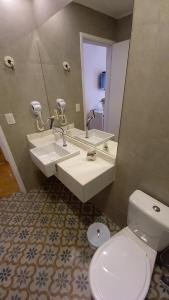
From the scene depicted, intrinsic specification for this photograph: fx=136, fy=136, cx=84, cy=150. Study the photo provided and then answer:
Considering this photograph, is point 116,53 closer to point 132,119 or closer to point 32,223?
point 132,119

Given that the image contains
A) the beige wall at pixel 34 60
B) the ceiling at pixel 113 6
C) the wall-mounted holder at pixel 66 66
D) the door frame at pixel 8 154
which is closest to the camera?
the ceiling at pixel 113 6

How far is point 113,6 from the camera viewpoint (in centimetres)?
88

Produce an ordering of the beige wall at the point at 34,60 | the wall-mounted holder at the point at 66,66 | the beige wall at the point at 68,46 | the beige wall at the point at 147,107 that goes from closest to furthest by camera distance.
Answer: the beige wall at the point at 147,107
the beige wall at the point at 68,46
the beige wall at the point at 34,60
the wall-mounted holder at the point at 66,66

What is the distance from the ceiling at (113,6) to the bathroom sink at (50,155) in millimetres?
1083

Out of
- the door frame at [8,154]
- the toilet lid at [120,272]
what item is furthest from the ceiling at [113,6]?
the toilet lid at [120,272]

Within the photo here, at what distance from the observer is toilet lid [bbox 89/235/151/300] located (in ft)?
2.61

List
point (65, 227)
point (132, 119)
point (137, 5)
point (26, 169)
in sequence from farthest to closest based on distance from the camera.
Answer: point (26, 169) < point (65, 227) < point (132, 119) < point (137, 5)

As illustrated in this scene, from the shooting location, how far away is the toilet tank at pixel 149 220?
89cm

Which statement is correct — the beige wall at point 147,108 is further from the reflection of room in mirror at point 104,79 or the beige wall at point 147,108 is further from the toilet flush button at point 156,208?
the reflection of room in mirror at point 104,79

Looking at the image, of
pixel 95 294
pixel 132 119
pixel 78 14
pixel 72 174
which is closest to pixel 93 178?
pixel 72 174

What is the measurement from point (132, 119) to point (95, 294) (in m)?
1.09

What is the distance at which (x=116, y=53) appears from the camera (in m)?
0.97

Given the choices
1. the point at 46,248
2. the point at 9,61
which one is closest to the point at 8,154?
the point at 9,61

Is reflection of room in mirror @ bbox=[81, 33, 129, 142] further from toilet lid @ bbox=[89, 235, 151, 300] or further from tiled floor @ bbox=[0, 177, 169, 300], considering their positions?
tiled floor @ bbox=[0, 177, 169, 300]
